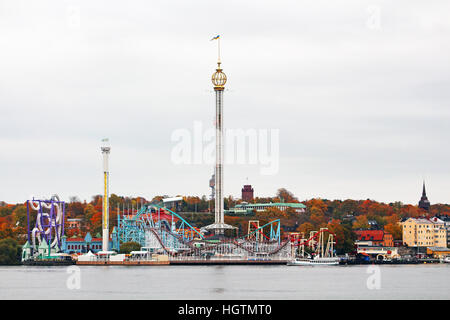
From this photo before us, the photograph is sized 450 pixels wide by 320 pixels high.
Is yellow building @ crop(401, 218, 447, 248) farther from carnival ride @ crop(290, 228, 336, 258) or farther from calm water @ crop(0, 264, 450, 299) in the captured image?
calm water @ crop(0, 264, 450, 299)

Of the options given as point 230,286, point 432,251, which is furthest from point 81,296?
point 432,251

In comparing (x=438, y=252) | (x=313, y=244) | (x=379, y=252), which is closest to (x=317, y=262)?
(x=313, y=244)

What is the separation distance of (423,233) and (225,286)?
8232cm

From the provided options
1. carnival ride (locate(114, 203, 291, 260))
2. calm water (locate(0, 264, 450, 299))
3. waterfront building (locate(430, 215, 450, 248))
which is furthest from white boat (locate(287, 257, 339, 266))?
waterfront building (locate(430, 215, 450, 248))

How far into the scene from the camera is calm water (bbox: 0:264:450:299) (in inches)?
2778

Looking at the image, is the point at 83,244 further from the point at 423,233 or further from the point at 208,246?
the point at 423,233

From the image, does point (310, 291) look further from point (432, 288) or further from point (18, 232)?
point (18, 232)

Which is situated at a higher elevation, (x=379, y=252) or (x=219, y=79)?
(x=219, y=79)

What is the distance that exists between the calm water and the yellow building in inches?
2187

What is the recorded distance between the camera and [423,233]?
156250 millimetres

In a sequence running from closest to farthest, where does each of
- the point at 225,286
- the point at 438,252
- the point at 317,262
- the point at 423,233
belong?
the point at 225,286, the point at 317,262, the point at 438,252, the point at 423,233

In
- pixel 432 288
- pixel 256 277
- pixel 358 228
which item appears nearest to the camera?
→ pixel 432 288
